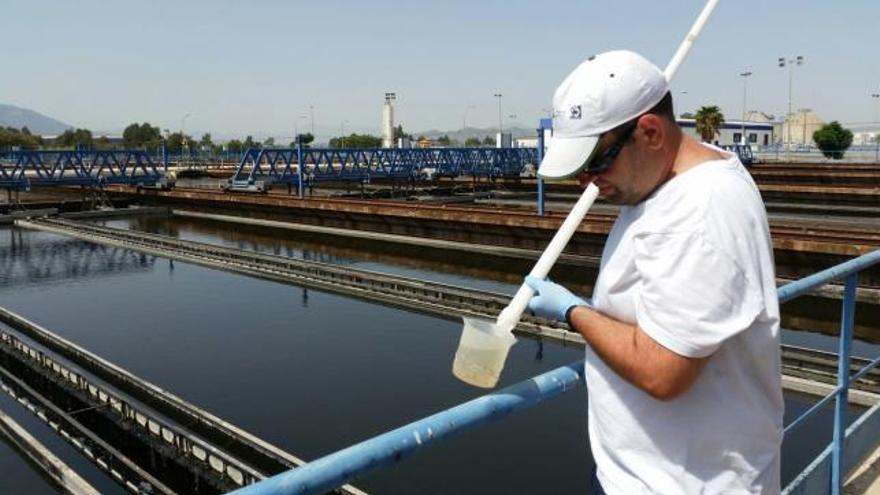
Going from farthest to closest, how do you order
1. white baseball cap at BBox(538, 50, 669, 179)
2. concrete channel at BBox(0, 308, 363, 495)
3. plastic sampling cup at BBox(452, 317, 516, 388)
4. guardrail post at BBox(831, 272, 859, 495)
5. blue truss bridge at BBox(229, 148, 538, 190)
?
blue truss bridge at BBox(229, 148, 538, 190), concrete channel at BBox(0, 308, 363, 495), guardrail post at BBox(831, 272, 859, 495), plastic sampling cup at BBox(452, 317, 516, 388), white baseball cap at BBox(538, 50, 669, 179)

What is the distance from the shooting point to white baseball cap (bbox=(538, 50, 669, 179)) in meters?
1.39

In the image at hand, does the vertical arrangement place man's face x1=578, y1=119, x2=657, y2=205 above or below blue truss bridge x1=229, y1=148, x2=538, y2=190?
below

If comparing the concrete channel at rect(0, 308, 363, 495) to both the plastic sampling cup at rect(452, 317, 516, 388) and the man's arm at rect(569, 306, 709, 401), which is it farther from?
the man's arm at rect(569, 306, 709, 401)

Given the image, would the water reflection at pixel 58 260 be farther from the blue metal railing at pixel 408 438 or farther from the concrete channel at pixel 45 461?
the blue metal railing at pixel 408 438

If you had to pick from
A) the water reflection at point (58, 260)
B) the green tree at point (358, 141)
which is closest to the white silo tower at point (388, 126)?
the green tree at point (358, 141)

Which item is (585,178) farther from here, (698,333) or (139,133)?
(139,133)

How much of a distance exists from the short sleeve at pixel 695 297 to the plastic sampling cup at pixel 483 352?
1.71 ft

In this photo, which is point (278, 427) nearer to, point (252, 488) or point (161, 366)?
point (161, 366)

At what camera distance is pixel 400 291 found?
14.6 meters

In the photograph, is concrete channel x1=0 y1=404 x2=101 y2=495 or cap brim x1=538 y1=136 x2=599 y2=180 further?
concrete channel x1=0 y1=404 x2=101 y2=495

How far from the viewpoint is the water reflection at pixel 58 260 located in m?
18.4

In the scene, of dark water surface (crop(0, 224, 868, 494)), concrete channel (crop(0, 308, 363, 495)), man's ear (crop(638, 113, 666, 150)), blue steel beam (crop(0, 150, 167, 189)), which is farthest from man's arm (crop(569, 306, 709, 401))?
blue steel beam (crop(0, 150, 167, 189))

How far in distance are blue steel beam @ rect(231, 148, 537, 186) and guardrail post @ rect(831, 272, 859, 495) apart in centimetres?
2972

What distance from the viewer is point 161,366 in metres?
10.9
